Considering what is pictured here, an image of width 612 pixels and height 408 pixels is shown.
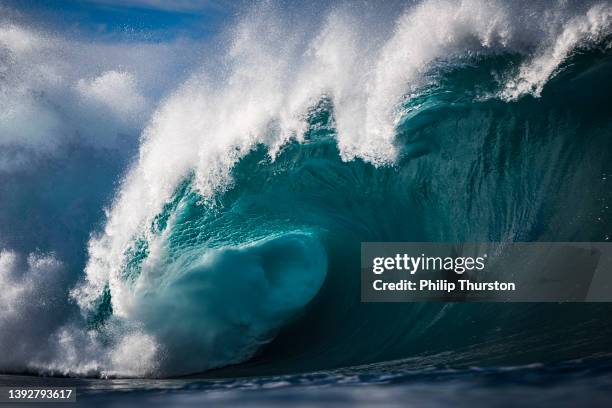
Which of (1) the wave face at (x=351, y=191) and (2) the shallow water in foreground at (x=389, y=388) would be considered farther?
(1) the wave face at (x=351, y=191)

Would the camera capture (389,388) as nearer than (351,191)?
Yes

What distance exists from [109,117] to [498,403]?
11.7 metres

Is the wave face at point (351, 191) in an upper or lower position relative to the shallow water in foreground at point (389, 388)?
upper

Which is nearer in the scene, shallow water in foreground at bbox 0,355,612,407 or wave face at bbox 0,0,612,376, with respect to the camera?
shallow water in foreground at bbox 0,355,612,407

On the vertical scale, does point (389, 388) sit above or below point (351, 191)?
below

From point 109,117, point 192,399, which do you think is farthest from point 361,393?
point 109,117

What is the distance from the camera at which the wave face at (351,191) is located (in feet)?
19.7

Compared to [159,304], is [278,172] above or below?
above

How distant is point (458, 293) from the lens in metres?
6.22

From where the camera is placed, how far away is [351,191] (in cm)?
711

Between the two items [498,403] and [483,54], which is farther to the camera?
[483,54]

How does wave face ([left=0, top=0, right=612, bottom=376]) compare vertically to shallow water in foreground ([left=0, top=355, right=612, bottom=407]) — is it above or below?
above

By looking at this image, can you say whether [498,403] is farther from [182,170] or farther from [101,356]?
[182,170]

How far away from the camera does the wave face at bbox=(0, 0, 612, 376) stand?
6008 millimetres
